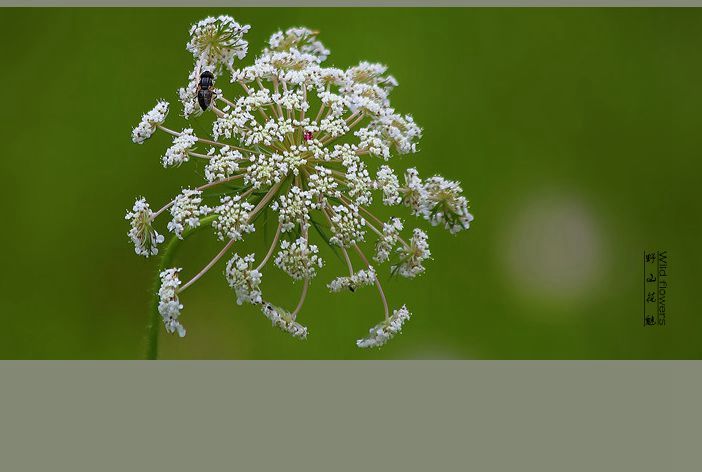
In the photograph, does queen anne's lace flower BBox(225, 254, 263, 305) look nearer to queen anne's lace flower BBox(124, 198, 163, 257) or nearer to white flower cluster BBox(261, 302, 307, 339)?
white flower cluster BBox(261, 302, 307, 339)

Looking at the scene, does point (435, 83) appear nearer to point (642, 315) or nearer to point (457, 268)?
point (457, 268)

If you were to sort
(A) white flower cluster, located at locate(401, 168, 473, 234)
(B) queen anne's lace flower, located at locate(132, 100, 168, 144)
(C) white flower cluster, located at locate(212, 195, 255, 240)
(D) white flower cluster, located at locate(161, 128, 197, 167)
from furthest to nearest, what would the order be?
(A) white flower cluster, located at locate(401, 168, 473, 234) → (B) queen anne's lace flower, located at locate(132, 100, 168, 144) → (D) white flower cluster, located at locate(161, 128, 197, 167) → (C) white flower cluster, located at locate(212, 195, 255, 240)

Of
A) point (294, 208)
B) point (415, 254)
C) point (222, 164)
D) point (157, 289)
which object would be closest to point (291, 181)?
point (294, 208)

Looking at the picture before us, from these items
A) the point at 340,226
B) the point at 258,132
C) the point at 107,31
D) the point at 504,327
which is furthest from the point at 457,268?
the point at 107,31

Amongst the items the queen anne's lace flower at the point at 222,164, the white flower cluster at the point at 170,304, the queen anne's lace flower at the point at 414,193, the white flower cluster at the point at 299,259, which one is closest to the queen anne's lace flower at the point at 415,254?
the queen anne's lace flower at the point at 414,193

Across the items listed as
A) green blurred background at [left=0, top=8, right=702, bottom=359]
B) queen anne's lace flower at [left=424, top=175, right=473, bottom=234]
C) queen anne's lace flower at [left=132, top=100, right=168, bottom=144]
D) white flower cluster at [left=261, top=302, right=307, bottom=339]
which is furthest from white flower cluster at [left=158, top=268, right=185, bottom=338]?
queen anne's lace flower at [left=424, top=175, right=473, bottom=234]

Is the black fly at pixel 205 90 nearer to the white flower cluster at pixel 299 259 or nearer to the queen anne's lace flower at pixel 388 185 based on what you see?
the white flower cluster at pixel 299 259
